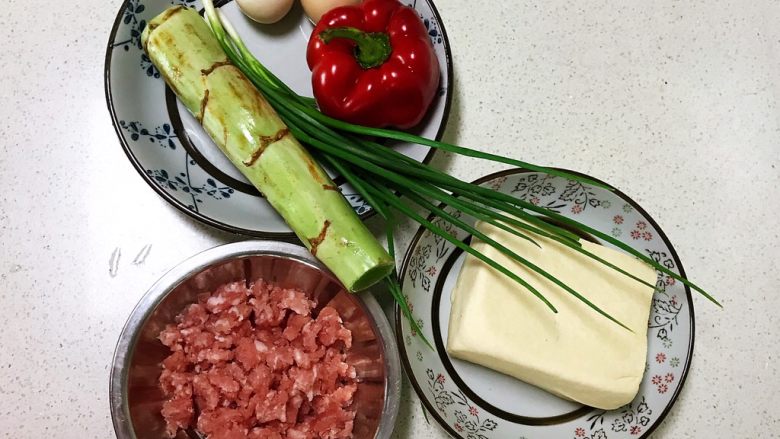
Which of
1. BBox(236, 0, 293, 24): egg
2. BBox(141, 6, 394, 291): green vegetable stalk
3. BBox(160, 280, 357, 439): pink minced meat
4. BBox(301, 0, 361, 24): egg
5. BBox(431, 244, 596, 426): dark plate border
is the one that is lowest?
BBox(431, 244, 596, 426): dark plate border

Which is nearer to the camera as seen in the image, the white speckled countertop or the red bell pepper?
the red bell pepper

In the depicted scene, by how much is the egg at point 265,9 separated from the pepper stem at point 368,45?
15 cm

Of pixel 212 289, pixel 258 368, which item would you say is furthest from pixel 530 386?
pixel 212 289

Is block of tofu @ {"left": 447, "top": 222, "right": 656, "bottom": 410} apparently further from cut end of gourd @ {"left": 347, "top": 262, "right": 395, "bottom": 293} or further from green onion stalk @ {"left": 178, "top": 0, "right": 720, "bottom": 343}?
cut end of gourd @ {"left": 347, "top": 262, "right": 395, "bottom": 293}

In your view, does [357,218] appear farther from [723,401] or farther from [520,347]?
[723,401]

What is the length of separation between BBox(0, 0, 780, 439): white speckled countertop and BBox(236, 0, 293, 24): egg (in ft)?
1.00

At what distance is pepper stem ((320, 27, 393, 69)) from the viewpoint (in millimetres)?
1021

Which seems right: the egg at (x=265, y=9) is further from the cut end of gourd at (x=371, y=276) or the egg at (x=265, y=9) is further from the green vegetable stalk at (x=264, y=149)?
the cut end of gourd at (x=371, y=276)

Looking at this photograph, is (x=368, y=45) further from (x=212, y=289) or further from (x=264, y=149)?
(x=212, y=289)

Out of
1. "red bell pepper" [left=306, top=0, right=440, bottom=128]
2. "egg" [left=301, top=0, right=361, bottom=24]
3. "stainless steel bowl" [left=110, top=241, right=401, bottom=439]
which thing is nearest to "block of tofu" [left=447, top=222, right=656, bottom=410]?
"stainless steel bowl" [left=110, top=241, right=401, bottom=439]

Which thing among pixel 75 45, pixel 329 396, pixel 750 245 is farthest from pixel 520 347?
pixel 75 45

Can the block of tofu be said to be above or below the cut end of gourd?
below

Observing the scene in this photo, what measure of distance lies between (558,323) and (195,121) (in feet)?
2.40

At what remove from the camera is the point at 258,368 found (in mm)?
1045
